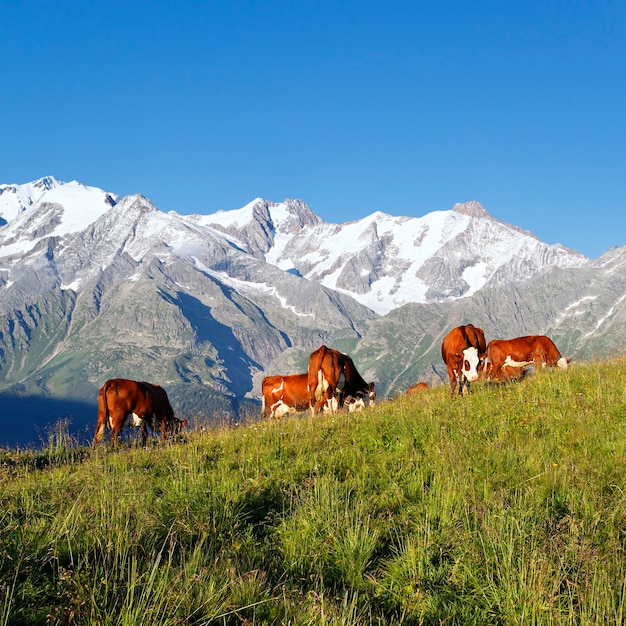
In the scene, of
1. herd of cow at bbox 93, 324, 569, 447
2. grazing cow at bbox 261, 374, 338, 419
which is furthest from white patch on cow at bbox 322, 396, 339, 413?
grazing cow at bbox 261, 374, 338, 419

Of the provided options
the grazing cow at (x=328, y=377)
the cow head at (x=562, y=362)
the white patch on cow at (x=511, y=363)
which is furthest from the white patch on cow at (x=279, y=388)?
the cow head at (x=562, y=362)

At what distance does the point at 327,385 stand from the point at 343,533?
48.5 feet

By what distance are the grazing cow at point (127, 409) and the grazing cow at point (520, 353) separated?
13.4 meters

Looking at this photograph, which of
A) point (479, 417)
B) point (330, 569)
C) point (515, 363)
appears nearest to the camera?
point (330, 569)

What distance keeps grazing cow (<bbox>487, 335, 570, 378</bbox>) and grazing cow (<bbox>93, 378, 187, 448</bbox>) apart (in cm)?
1335

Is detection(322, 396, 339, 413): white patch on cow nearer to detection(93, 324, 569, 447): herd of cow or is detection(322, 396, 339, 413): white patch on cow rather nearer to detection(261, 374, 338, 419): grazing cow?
detection(93, 324, 569, 447): herd of cow

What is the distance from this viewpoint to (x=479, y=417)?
445 inches

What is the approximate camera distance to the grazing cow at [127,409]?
18.5 meters

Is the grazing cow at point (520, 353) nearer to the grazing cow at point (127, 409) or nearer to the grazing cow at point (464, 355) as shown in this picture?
the grazing cow at point (464, 355)

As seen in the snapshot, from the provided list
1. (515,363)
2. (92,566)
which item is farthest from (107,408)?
(515,363)

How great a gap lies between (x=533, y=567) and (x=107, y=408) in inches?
641

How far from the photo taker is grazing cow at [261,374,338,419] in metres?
23.3

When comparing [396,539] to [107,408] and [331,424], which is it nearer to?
[331,424]

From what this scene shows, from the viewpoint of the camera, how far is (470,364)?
1845 centimetres
